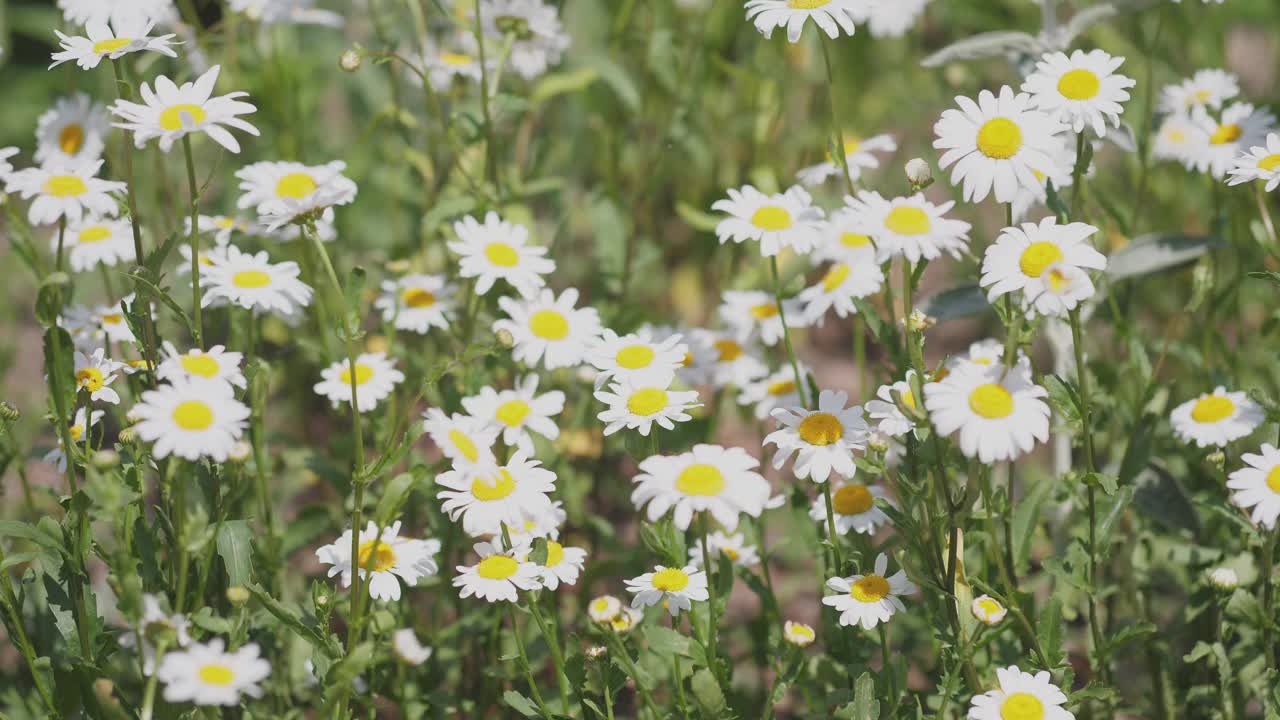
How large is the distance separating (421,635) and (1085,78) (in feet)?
4.64

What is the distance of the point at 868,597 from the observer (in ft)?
5.49

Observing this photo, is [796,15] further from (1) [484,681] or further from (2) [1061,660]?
(1) [484,681]

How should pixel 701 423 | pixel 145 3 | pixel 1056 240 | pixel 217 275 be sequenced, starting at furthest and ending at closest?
pixel 701 423 → pixel 145 3 → pixel 217 275 → pixel 1056 240

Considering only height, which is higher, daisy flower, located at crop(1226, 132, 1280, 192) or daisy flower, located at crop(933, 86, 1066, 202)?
daisy flower, located at crop(1226, 132, 1280, 192)

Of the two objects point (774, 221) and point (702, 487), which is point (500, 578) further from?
point (774, 221)

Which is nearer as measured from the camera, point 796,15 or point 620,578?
point 796,15

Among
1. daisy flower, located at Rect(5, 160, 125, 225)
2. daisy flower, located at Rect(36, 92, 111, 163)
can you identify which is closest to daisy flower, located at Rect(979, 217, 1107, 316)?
daisy flower, located at Rect(5, 160, 125, 225)

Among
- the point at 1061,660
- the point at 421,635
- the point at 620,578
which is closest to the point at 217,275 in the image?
the point at 421,635

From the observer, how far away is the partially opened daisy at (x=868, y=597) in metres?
1.64

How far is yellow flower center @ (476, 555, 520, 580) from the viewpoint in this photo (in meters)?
1.65

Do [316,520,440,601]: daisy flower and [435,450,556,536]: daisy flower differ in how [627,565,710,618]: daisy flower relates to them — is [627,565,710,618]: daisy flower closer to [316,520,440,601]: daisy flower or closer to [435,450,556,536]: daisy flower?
[435,450,556,536]: daisy flower

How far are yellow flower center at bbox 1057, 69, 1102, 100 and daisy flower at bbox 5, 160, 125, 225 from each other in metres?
1.39

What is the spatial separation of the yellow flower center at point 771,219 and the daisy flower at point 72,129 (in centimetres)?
121

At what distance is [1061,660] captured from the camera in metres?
1.76
